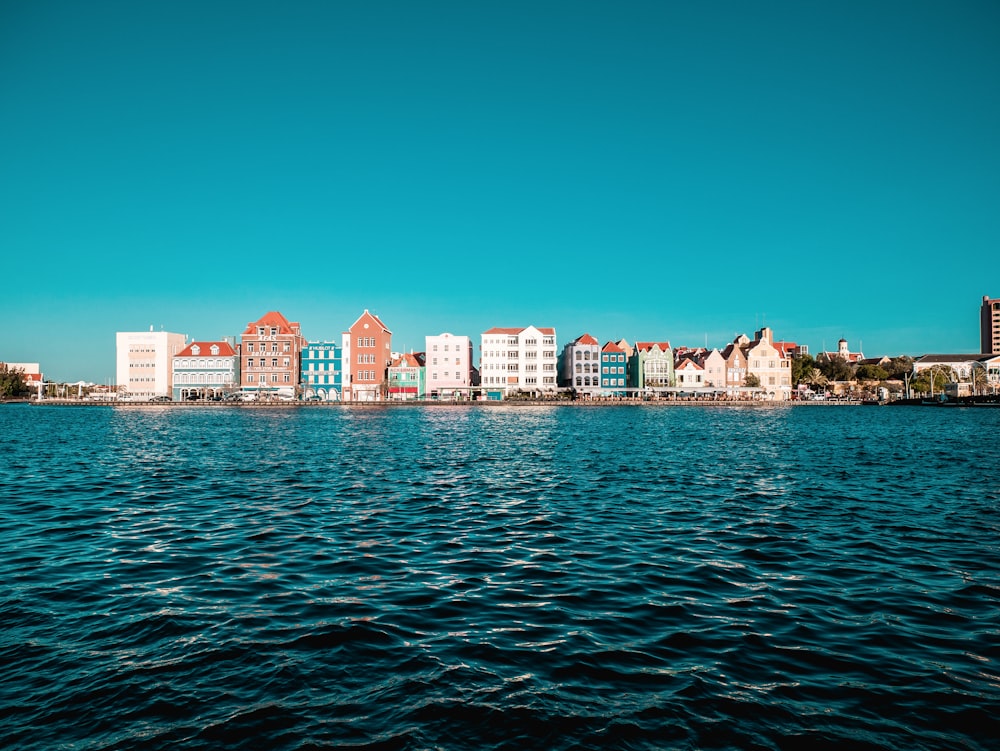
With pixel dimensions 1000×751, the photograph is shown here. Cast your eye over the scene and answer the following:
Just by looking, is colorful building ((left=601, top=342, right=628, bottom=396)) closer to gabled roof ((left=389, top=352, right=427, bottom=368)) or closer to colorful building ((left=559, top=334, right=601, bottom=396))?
colorful building ((left=559, top=334, right=601, bottom=396))

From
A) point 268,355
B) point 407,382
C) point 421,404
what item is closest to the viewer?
point 421,404

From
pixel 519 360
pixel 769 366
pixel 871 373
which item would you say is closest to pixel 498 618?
pixel 519 360

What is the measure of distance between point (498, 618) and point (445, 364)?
124 metres

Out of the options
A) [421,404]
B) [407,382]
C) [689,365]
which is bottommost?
[421,404]

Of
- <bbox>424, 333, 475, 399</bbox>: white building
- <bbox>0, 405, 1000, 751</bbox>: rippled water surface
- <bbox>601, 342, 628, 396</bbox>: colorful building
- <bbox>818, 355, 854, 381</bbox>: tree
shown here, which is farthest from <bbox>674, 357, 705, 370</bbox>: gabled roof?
<bbox>0, 405, 1000, 751</bbox>: rippled water surface

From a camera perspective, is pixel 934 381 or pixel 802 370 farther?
pixel 934 381

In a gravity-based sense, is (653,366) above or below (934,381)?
above

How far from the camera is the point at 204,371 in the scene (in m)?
131

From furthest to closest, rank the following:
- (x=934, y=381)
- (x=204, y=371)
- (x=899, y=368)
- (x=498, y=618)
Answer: (x=899, y=368)
(x=934, y=381)
(x=204, y=371)
(x=498, y=618)

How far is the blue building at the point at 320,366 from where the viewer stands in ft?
422

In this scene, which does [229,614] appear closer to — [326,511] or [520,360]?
[326,511]

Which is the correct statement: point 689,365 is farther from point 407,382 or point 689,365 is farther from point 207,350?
point 207,350

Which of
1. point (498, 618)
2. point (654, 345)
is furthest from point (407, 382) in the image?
point (498, 618)

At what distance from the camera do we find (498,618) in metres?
8.91
